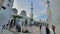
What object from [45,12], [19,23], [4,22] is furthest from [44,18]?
[4,22]

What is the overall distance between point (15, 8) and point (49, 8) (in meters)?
0.69

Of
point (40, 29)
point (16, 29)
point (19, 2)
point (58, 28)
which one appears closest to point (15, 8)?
point (19, 2)

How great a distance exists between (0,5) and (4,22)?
33cm

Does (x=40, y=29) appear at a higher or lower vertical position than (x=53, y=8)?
lower

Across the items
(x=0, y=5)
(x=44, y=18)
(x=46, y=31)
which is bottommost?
(x=46, y=31)

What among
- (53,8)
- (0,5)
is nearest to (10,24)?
(0,5)

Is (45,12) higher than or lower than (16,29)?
higher

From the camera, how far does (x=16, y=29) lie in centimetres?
335

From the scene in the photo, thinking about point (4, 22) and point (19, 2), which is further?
point (19, 2)

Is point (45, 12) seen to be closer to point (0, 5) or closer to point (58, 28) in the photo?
point (58, 28)

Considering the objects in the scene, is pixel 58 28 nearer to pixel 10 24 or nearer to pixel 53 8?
pixel 53 8

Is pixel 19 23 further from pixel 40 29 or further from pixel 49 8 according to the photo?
pixel 49 8

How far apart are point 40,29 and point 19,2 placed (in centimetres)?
68

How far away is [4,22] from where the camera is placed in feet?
10.8
